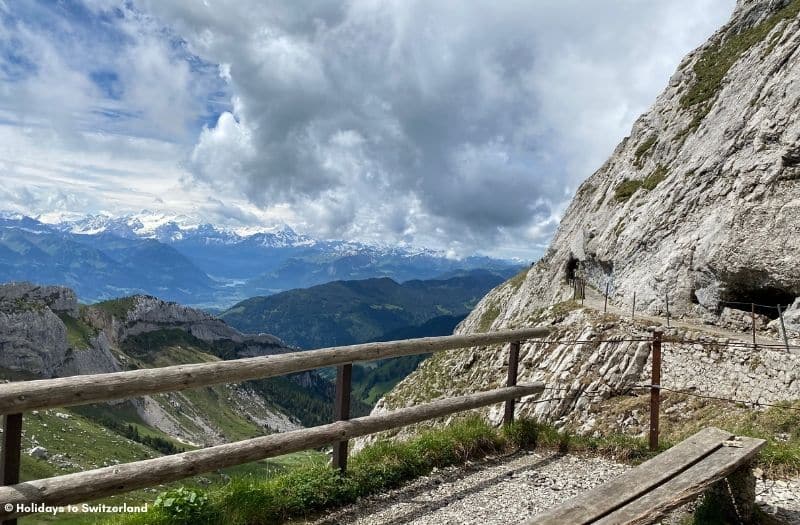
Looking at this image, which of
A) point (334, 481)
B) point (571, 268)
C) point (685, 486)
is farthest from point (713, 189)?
point (334, 481)

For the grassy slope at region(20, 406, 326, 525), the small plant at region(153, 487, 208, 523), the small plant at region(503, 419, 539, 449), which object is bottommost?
the grassy slope at region(20, 406, 326, 525)

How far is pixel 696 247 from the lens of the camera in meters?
26.8

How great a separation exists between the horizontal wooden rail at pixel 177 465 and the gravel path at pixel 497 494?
1112mm

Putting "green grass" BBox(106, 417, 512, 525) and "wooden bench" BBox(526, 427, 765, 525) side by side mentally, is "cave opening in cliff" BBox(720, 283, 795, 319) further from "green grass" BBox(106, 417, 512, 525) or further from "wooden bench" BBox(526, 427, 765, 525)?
"wooden bench" BBox(526, 427, 765, 525)

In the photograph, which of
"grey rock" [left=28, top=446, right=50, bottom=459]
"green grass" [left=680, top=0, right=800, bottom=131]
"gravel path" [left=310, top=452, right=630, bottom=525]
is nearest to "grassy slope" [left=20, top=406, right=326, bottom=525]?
"grey rock" [left=28, top=446, right=50, bottom=459]

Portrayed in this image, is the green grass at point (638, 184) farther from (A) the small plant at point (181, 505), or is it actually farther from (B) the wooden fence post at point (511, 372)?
(A) the small plant at point (181, 505)

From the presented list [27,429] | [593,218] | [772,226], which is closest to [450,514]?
[772,226]

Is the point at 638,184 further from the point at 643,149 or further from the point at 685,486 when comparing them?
the point at 685,486

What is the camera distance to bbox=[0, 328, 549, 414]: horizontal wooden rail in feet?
17.8

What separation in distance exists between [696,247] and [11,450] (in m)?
29.0

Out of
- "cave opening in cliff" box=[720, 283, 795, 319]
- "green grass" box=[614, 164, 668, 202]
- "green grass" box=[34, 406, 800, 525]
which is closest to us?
"green grass" box=[34, 406, 800, 525]

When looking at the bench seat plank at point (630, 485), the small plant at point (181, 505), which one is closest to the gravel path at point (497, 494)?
the bench seat plank at point (630, 485)

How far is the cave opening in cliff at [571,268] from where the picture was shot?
46353 millimetres

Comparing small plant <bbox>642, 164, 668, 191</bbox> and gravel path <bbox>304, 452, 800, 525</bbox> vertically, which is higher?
small plant <bbox>642, 164, 668, 191</bbox>
